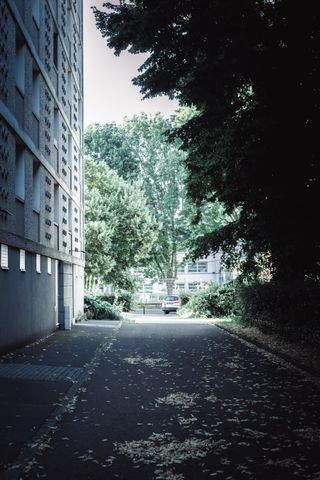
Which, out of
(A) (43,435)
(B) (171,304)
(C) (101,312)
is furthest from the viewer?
(B) (171,304)

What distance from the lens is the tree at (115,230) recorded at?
39.2 metres

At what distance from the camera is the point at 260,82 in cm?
1289

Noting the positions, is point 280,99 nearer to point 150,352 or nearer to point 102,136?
point 150,352

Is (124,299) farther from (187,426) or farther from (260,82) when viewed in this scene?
(187,426)

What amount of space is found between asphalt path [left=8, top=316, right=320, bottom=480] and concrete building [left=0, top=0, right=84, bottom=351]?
425 cm

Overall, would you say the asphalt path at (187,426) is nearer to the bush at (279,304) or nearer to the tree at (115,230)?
the bush at (279,304)

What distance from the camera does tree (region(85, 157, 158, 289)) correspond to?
129ft

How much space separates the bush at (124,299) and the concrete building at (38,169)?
14119mm

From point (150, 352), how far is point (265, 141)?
6109 millimetres

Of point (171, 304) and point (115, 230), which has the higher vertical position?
point (115, 230)

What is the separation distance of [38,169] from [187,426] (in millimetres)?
13069

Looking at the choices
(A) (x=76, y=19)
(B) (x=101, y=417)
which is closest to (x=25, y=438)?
(B) (x=101, y=417)

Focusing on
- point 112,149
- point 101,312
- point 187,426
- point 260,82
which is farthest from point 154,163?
point 187,426

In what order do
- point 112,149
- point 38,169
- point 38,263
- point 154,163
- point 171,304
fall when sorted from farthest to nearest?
point 154,163 < point 112,149 < point 171,304 < point 38,169 < point 38,263
